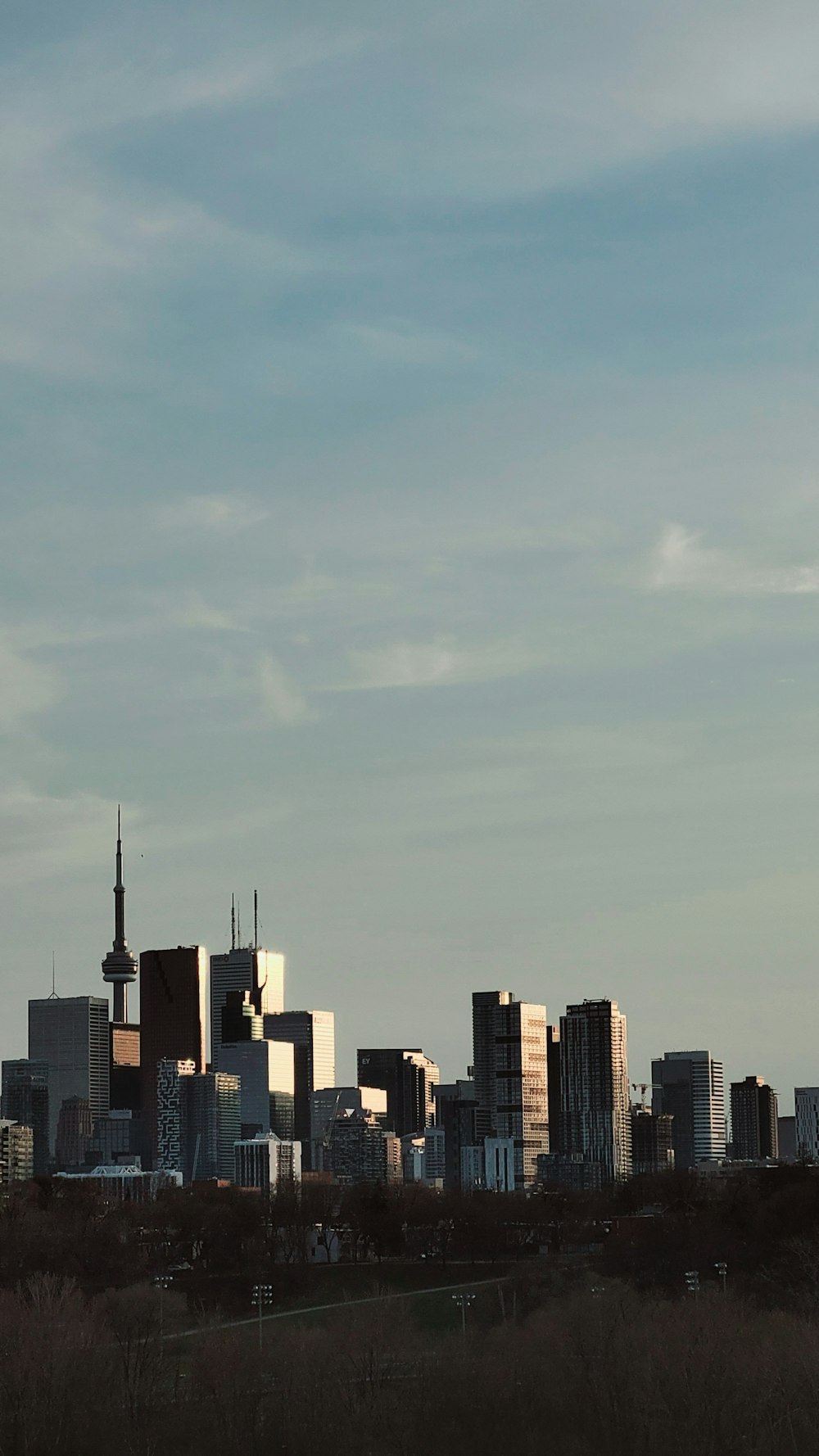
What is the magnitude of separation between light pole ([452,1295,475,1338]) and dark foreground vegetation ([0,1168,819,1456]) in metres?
1.01

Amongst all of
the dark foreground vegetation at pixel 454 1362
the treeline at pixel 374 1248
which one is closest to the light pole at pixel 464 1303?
the dark foreground vegetation at pixel 454 1362

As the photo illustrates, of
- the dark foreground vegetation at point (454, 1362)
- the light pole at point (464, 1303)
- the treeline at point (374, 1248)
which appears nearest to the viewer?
the dark foreground vegetation at point (454, 1362)

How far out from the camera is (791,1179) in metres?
171

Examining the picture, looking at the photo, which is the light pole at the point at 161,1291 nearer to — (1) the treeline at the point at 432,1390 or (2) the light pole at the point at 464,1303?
(1) the treeline at the point at 432,1390

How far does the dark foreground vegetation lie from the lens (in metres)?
86.3

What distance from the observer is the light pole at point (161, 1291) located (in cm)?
11619

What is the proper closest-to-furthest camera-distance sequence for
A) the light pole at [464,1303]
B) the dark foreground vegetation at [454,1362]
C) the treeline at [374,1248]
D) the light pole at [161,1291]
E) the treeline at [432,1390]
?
1. the treeline at [432,1390]
2. the dark foreground vegetation at [454,1362]
3. the light pole at [161,1291]
4. the light pole at [464,1303]
5. the treeline at [374,1248]

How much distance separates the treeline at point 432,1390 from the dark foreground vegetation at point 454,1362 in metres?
0.15

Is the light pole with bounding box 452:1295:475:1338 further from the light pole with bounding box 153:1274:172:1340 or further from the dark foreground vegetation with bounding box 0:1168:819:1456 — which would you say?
the light pole with bounding box 153:1274:172:1340

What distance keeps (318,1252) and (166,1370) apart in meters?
101

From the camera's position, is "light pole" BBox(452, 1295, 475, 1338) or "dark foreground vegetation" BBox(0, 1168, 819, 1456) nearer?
"dark foreground vegetation" BBox(0, 1168, 819, 1456)

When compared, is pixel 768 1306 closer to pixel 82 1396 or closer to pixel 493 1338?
pixel 493 1338

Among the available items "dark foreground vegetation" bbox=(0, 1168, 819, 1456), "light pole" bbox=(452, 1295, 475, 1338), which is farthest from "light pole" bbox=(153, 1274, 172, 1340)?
"light pole" bbox=(452, 1295, 475, 1338)

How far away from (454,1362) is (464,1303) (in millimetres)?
33963
